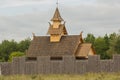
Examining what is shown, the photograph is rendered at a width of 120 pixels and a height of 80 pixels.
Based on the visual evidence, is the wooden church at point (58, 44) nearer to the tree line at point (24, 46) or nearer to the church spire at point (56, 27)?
the church spire at point (56, 27)

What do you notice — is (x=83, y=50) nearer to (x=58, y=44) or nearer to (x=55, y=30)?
(x=58, y=44)

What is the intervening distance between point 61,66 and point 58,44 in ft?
39.6

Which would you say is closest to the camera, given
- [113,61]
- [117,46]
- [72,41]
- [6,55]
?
[113,61]

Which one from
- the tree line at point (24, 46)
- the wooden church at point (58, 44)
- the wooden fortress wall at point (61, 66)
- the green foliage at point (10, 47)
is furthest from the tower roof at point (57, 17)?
the green foliage at point (10, 47)

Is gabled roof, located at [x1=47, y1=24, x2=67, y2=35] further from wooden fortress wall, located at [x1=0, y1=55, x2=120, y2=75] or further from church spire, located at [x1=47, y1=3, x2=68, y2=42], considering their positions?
wooden fortress wall, located at [x1=0, y1=55, x2=120, y2=75]

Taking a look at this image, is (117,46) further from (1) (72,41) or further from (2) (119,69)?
(2) (119,69)

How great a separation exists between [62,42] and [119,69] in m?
14.6

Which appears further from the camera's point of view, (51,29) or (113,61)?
(51,29)

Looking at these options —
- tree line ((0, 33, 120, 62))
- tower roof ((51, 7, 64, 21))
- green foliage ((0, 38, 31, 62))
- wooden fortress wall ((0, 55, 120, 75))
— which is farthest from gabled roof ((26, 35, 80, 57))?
green foliage ((0, 38, 31, 62))

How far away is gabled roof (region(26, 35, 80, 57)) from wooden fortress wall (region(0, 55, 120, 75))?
9.33m

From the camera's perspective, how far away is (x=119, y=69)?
113ft

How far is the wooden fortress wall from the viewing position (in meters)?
34.5

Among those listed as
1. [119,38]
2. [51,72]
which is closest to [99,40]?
[119,38]

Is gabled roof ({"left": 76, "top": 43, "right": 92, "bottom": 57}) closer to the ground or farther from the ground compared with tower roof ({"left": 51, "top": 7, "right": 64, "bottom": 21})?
closer to the ground
